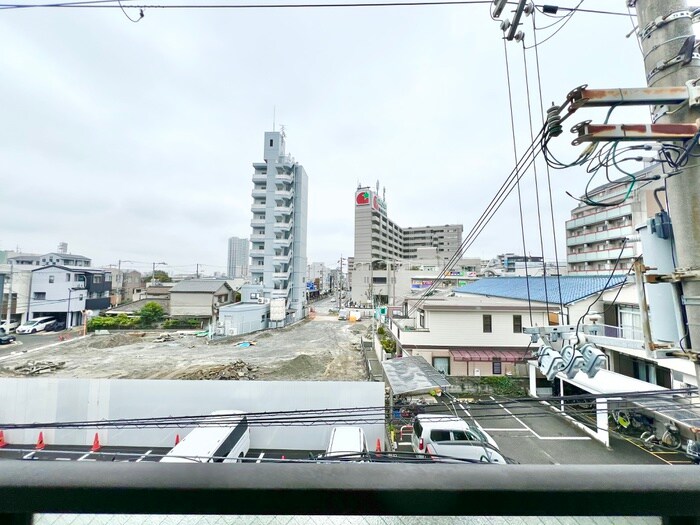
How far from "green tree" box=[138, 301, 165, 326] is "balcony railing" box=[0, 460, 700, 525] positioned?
2360 centimetres

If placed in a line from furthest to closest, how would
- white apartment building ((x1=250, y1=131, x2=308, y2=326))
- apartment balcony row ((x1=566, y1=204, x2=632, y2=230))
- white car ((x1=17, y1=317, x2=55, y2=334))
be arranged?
1. white apartment building ((x1=250, y1=131, x2=308, y2=326))
2. apartment balcony row ((x1=566, y1=204, x2=632, y2=230))
3. white car ((x1=17, y1=317, x2=55, y2=334))

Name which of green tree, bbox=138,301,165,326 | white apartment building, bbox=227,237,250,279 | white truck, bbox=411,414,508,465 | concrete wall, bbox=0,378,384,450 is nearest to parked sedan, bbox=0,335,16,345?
green tree, bbox=138,301,165,326

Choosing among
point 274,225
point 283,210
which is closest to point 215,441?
point 274,225

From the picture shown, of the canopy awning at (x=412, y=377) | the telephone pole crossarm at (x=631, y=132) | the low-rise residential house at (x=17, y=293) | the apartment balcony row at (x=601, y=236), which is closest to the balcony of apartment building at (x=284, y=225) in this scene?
the low-rise residential house at (x=17, y=293)

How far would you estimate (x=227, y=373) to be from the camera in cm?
1062

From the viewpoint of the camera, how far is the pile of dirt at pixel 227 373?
34.0 feet

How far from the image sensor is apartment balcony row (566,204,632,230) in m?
19.0

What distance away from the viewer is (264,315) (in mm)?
22391

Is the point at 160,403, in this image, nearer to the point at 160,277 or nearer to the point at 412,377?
the point at 412,377

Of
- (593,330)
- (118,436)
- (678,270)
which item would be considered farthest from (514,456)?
(118,436)

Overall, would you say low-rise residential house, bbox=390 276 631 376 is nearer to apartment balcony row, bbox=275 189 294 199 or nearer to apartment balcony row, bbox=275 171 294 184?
apartment balcony row, bbox=275 189 294 199

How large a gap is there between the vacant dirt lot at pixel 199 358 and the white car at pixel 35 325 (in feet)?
15.8

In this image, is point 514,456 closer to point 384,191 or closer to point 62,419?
point 62,419

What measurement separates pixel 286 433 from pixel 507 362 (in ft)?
23.5
